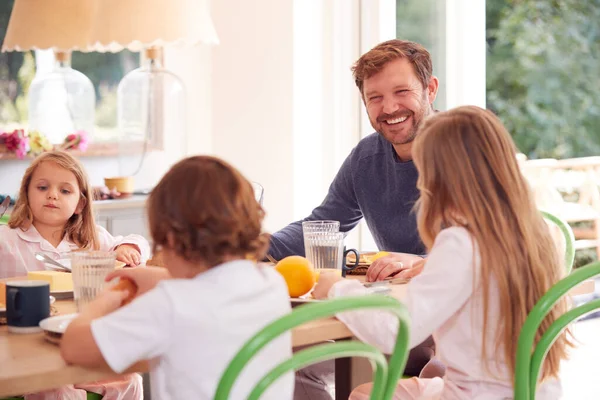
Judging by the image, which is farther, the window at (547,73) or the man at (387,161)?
the window at (547,73)

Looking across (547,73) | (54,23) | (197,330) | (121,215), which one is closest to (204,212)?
(197,330)

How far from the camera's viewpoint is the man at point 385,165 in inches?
103

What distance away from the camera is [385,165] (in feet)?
8.98

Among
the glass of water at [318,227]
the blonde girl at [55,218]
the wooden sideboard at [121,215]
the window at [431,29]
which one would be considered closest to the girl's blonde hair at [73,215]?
the blonde girl at [55,218]

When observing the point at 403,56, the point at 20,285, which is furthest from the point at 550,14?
the point at 20,285

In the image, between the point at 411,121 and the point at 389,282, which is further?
the point at 411,121

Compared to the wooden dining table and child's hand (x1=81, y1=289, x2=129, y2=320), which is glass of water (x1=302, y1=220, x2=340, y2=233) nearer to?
the wooden dining table

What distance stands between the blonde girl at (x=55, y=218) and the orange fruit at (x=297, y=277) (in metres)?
0.64

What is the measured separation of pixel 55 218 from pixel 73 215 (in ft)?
0.34

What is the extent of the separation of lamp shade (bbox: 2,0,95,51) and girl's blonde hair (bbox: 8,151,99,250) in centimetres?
86

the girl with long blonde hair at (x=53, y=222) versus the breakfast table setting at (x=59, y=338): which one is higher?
the girl with long blonde hair at (x=53, y=222)

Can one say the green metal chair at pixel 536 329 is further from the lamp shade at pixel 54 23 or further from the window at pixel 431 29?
the window at pixel 431 29

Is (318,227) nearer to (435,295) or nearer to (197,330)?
(435,295)

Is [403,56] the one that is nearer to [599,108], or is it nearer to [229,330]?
[229,330]
